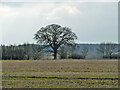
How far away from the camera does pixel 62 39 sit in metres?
60.2

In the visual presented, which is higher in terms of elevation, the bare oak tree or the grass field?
the bare oak tree

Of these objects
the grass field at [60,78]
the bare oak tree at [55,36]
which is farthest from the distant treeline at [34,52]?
the grass field at [60,78]

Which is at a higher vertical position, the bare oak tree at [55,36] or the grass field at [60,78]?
the bare oak tree at [55,36]

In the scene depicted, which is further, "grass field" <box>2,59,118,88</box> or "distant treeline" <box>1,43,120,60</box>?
"distant treeline" <box>1,43,120,60</box>

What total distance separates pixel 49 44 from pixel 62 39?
3294 mm

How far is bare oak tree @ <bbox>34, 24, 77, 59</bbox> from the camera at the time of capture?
59.9m

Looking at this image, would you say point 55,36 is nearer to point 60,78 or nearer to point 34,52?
point 34,52

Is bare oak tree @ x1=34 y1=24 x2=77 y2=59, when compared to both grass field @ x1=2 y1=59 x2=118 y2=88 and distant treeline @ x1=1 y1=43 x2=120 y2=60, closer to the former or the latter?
distant treeline @ x1=1 y1=43 x2=120 y2=60

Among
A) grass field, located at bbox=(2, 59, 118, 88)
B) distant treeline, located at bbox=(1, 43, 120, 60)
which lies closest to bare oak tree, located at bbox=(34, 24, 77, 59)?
distant treeline, located at bbox=(1, 43, 120, 60)

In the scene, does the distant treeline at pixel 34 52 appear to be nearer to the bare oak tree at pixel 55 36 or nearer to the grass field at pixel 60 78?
the bare oak tree at pixel 55 36

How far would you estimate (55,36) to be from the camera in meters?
60.5

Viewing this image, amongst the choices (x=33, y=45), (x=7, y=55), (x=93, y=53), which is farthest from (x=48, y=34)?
(x=93, y=53)

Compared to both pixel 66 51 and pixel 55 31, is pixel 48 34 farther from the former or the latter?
pixel 66 51

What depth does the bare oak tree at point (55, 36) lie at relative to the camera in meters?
59.9
